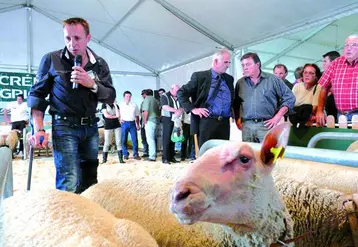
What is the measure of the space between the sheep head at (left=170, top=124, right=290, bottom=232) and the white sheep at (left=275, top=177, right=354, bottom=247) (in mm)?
251

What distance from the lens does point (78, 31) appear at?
6.53ft

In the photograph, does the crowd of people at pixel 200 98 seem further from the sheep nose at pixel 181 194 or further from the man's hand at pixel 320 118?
the sheep nose at pixel 181 194

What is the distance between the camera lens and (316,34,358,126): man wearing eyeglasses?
306 cm

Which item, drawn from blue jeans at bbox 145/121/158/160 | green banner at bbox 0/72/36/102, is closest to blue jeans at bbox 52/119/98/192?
blue jeans at bbox 145/121/158/160

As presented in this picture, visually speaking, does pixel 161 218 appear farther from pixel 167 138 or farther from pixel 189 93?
pixel 167 138

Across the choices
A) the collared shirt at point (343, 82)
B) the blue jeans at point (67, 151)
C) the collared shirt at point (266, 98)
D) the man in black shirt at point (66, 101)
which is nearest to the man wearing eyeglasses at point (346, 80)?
the collared shirt at point (343, 82)

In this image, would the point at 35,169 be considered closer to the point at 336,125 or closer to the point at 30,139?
the point at 30,139

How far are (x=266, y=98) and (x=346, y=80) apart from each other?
821 millimetres

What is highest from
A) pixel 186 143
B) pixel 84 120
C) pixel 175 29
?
pixel 175 29

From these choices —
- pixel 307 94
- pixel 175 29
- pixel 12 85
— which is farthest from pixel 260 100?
pixel 12 85

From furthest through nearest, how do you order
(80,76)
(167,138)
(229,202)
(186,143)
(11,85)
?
(11,85), (186,143), (167,138), (80,76), (229,202)

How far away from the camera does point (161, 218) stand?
60.7 inches

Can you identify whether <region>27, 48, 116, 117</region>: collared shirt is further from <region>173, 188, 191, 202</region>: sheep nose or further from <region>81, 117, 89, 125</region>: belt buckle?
<region>173, 188, 191, 202</region>: sheep nose

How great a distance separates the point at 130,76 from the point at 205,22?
5.85 m
